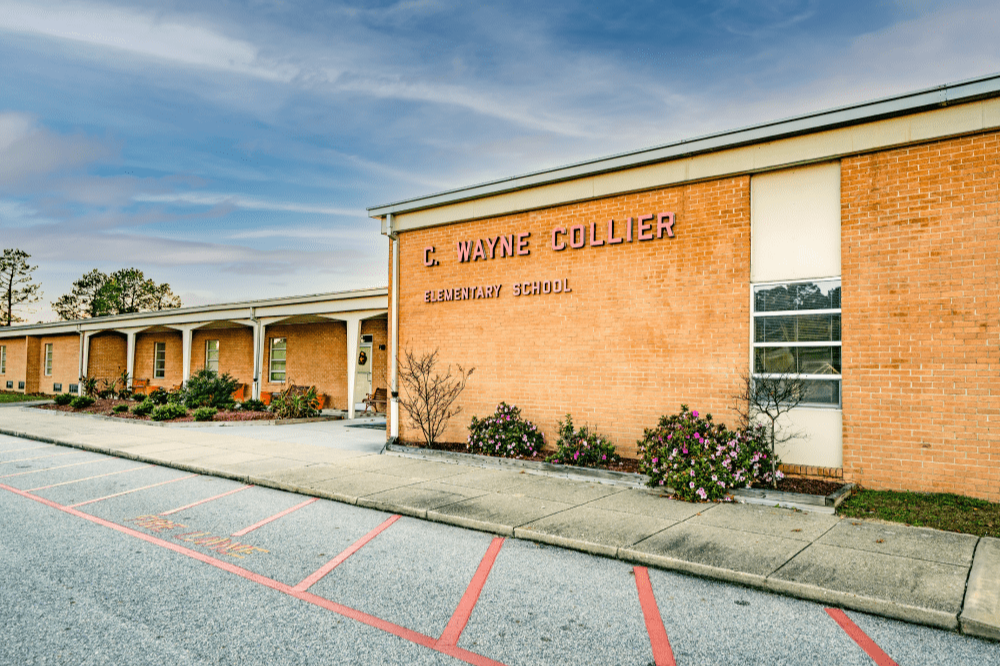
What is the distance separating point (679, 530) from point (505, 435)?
16.0 ft

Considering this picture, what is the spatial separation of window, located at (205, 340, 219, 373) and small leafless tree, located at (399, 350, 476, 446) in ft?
53.2

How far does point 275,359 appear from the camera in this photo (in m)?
24.3

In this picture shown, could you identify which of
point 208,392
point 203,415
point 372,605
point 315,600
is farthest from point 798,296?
point 208,392

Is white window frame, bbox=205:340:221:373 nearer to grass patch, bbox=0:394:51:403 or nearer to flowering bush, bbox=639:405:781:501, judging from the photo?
grass patch, bbox=0:394:51:403

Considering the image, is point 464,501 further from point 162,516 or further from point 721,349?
point 721,349

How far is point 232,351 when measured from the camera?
84.5 feet

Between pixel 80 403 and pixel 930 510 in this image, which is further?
pixel 80 403

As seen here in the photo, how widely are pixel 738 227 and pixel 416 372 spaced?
23.0 ft

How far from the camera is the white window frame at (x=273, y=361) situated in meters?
24.0

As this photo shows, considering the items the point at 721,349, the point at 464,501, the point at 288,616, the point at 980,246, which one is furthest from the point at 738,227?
the point at 288,616

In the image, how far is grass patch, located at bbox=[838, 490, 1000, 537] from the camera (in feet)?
22.3

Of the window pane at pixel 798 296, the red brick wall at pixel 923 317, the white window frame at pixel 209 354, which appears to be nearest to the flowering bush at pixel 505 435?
the window pane at pixel 798 296

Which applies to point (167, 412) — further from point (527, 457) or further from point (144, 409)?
point (527, 457)

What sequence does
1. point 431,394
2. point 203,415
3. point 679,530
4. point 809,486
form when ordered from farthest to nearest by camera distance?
point 203,415
point 431,394
point 809,486
point 679,530
